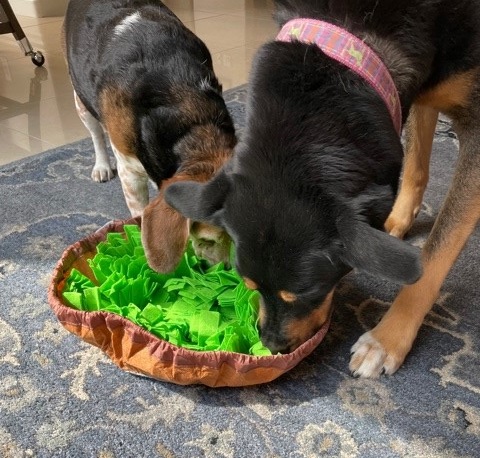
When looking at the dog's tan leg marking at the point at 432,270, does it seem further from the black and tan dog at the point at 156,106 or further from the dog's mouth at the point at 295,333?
the black and tan dog at the point at 156,106

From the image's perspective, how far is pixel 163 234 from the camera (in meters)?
1.56

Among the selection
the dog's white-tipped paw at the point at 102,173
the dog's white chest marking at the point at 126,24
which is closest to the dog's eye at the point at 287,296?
the dog's white chest marking at the point at 126,24

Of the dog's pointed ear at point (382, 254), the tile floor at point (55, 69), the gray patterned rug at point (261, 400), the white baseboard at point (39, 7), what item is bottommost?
the white baseboard at point (39, 7)

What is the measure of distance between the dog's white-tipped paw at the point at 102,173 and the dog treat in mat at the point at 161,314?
73 centimetres

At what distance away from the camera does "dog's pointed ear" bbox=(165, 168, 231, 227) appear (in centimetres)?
129

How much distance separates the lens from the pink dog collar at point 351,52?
1.30m

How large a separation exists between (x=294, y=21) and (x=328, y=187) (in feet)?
1.52

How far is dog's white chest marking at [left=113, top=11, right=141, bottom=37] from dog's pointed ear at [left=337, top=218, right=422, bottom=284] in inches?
53.0

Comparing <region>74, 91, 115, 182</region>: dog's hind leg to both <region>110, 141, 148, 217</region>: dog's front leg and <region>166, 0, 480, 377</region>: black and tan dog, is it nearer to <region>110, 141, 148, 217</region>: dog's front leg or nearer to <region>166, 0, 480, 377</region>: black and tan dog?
<region>110, 141, 148, 217</region>: dog's front leg

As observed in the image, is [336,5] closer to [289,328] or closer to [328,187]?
[328,187]

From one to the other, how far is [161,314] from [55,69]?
3.22 m

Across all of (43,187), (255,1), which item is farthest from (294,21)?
(255,1)

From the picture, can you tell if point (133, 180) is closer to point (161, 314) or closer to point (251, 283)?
point (161, 314)

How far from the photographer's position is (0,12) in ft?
13.5
